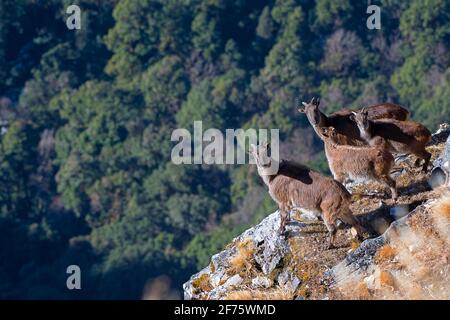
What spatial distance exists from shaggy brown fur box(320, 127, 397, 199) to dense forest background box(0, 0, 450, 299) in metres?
57.4

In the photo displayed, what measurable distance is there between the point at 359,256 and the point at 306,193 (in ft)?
7.62

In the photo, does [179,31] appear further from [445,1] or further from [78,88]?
[445,1]

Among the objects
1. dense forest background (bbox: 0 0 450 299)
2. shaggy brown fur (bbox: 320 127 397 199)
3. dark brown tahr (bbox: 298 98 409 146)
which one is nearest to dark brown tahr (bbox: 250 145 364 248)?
shaggy brown fur (bbox: 320 127 397 199)

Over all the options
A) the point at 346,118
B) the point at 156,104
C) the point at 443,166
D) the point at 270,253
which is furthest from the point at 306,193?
the point at 156,104

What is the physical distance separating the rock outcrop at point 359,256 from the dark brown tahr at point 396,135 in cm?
43

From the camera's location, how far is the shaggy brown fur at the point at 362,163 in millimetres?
25266

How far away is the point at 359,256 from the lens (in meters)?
23.0

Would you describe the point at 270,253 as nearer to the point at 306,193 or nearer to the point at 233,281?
the point at 233,281

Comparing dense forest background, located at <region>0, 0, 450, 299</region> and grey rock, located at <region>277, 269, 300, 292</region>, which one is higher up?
dense forest background, located at <region>0, 0, 450, 299</region>

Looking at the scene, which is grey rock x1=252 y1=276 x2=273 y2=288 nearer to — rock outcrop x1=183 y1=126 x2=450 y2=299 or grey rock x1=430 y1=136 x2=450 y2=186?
rock outcrop x1=183 y1=126 x2=450 y2=299

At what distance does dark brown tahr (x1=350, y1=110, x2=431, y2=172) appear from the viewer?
2645 centimetres

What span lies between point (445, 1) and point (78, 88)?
116 feet

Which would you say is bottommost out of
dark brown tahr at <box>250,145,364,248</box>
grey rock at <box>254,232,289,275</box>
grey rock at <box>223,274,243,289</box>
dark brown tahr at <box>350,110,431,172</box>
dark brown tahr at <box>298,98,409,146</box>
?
grey rock at <box>223,274,243,289</box>

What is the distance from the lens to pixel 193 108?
11438cm
